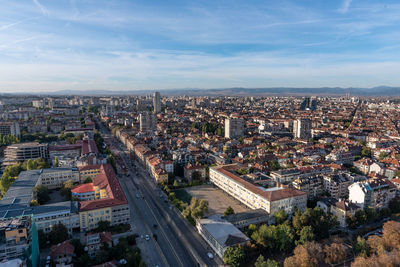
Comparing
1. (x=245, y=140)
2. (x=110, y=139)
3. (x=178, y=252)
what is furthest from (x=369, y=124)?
(x=178, y=252)

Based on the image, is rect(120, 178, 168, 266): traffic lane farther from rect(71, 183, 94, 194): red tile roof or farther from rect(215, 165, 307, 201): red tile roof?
rect(215, 165, 307, 201): red tile roof

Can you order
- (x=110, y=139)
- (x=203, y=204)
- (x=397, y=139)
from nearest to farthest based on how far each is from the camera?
1. (x=203, y=204)
2. (x=397, y=139)
3. (x=110, y=139)

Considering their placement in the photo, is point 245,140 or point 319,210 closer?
point 319,210

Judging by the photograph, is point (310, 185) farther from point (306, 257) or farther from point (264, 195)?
point (306, 257)

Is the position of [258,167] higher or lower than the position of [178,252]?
higher

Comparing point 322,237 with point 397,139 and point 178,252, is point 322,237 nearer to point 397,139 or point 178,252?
point 178,252
